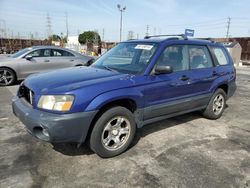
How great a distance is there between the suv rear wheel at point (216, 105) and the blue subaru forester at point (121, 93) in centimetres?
3

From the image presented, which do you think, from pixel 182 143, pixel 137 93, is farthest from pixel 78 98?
pixel 182 143

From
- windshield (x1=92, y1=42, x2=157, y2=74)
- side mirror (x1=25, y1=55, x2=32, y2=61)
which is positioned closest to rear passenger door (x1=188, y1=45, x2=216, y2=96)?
windshield (x1=92, y1=42, x2=157, y2=74)

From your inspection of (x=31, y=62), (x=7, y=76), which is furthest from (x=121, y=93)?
(x=7, y=76)

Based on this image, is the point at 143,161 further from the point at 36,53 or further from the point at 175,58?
the point at 36,53

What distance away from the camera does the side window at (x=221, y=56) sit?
200 inches

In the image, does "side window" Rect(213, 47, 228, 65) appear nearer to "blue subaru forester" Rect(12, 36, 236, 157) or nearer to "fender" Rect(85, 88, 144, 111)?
"blue subaru forester" Rect(12, 36, 236, 157)

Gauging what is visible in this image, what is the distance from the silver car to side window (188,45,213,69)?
4802mm

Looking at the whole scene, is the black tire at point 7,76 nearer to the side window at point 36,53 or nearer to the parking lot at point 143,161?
the side window at point 36,53

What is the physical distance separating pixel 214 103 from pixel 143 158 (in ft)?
8.32

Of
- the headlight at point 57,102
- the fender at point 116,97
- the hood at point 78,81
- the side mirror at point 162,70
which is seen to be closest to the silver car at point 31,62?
the hood at point 78,81

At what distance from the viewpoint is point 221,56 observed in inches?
Result: 206

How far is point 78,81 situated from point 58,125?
2.23 feet

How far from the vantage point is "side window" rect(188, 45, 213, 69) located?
14.5 ft

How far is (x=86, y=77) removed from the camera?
3.36 meters
